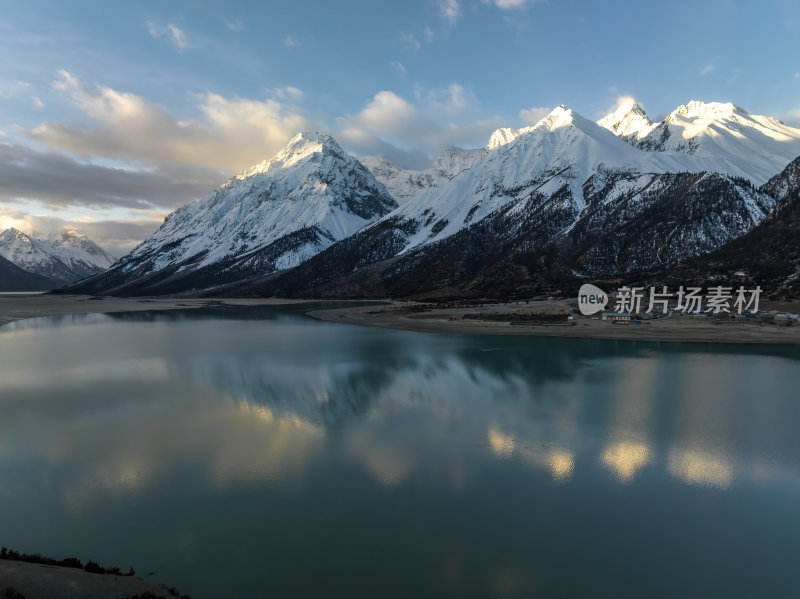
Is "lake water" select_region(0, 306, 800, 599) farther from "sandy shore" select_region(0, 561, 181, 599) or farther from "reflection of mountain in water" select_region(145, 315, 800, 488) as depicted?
"sandy shore" select_region(0, 561, 181, 599)

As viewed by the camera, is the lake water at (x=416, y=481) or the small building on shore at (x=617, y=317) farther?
the small building on shore at (x=617, y=317)

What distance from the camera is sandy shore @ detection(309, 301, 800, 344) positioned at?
233 feet

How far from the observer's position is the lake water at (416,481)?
52.4 feet

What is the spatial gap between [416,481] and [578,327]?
7000 cm

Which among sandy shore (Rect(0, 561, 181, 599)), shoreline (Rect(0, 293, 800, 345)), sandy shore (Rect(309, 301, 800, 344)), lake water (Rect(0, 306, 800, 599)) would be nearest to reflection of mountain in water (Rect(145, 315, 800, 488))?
lake water (Rect(0, 306, 800, 599))

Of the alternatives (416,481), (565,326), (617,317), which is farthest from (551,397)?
(617,317)

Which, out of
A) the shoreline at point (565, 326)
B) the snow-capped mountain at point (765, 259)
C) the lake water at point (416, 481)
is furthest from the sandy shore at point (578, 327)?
the snow-capped mountain at point (765, 259)

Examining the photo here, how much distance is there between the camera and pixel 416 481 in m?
22.5

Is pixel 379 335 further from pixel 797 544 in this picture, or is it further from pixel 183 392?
pixel 797 544

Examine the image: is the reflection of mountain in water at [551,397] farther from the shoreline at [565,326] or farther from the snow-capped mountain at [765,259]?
the snow-capped mountain at [765,259]

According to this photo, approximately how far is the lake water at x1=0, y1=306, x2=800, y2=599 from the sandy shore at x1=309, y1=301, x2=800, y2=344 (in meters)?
26.9

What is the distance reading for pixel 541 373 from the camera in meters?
48.6

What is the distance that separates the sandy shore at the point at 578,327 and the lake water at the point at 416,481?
26930mm

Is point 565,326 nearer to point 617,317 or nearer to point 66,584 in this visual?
point 617,317
